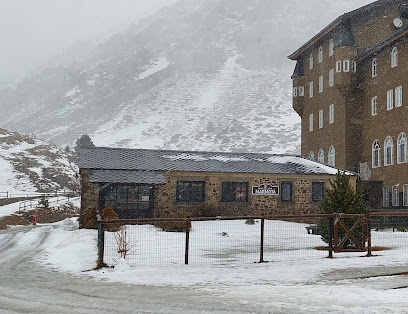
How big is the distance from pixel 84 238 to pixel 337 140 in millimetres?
28466

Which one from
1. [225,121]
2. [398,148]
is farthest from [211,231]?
[225,121]

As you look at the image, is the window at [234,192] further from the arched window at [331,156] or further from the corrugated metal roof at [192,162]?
the arched window at [331,156]

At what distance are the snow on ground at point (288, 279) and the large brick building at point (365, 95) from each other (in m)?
22.1

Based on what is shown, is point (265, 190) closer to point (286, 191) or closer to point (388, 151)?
point (286, 191)

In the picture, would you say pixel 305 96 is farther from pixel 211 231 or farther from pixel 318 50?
pixel 211 231

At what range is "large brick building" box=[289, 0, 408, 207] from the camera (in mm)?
36188

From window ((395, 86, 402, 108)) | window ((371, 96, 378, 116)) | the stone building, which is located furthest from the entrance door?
→ window ((371, 96, 378, 116))

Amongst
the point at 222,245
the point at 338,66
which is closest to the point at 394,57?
the point at 338,66

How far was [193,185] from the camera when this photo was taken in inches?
1210

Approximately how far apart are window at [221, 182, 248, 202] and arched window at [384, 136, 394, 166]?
1275 cm

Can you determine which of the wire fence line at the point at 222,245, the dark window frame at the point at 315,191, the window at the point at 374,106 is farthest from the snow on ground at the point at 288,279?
the window at the point at 374,106

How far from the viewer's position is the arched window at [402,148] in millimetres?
35406

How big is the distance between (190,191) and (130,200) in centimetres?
369

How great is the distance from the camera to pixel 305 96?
50719 mm
